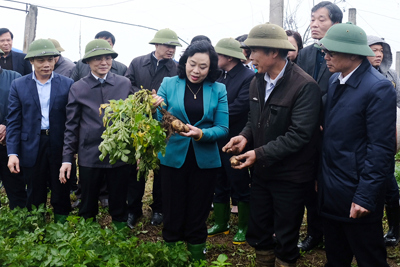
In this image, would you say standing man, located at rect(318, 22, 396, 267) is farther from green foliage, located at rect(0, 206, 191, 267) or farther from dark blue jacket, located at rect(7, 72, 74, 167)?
dark blue jacket, located at rect(7, 72, 74, 167)

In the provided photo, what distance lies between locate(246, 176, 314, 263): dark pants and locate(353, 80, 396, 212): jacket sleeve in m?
0.57

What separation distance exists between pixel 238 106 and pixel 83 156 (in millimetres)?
1793

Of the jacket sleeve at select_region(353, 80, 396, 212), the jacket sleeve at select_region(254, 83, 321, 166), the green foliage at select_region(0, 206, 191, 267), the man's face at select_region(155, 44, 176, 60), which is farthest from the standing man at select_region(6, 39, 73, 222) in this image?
the jacket sleeve at select_region(353, 80, 396, 212)

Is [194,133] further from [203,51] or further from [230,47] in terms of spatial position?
[230,47]

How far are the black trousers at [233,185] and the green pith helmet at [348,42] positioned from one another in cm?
210

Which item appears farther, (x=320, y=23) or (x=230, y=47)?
(x=230, y=47)

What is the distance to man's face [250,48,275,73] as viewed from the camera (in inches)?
130

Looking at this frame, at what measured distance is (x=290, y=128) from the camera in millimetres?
3199

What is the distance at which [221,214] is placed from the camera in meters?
4.95

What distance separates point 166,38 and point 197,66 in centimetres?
192

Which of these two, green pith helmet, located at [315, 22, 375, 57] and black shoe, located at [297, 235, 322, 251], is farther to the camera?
black shoe, located at [297, 235, 322, 251]

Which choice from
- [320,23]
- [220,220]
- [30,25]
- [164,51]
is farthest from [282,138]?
[30,25]

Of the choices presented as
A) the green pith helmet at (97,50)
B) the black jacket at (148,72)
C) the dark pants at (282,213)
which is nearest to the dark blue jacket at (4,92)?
the green pith helmet at (97,50)

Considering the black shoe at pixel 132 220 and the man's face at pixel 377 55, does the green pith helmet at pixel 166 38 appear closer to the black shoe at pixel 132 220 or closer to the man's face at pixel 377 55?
the black shoe at pixel 132 220
